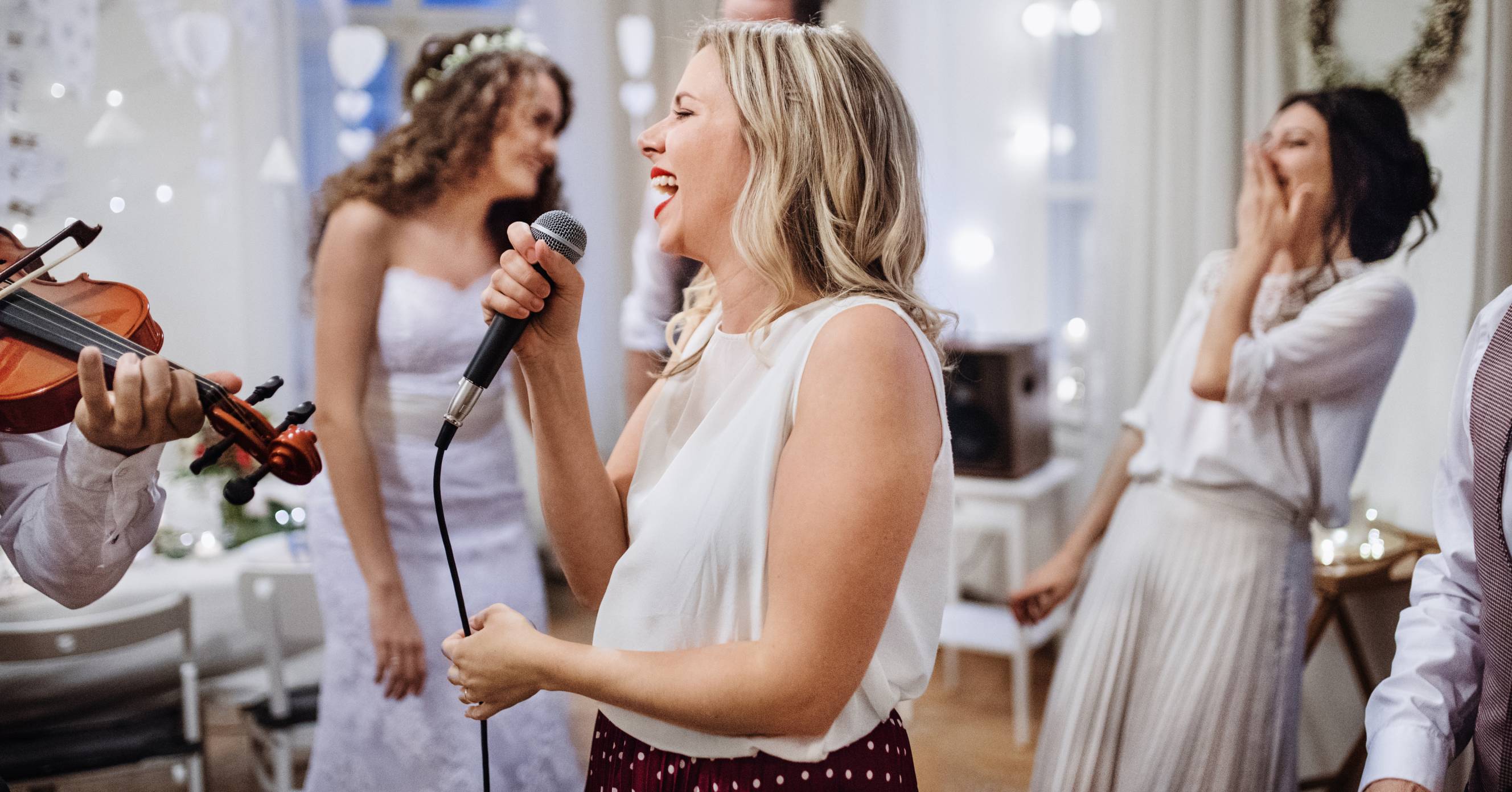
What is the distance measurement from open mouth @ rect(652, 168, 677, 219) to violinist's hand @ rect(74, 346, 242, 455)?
477 millimetres

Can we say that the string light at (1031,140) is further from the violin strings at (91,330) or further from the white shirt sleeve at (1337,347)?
the violin strings at (91,330)

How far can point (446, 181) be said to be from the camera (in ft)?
6.18

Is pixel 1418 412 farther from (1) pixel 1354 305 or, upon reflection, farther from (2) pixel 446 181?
(2) pixel 446 181

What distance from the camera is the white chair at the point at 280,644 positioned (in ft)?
7.36

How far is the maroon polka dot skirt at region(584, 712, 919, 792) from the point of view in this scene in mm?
918

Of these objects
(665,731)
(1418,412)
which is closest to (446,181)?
(665,731)

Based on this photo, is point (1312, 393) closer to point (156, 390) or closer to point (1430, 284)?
point (1430, 284)

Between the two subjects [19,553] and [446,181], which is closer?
[19,553]

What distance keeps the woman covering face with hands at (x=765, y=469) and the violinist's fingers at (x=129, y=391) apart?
322 millimetres

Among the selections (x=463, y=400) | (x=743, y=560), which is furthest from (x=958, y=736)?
(x=463, y=400)

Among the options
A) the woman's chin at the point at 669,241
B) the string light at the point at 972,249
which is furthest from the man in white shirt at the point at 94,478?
the string light at the point at 972,249

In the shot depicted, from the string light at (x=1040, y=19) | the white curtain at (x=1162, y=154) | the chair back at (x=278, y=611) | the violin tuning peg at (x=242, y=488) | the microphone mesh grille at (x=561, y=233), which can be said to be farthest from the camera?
the string light at (x=1040, y=19)

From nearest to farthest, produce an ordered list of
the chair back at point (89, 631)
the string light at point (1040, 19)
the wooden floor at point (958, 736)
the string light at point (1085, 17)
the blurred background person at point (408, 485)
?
the blurred background person at point (408, 485), the chair back at point (89, 631), the wooden floor at point (958, 736), the string light at point (1085, 17), the string light at point (1040, 19)

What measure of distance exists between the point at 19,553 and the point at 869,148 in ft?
3.43
